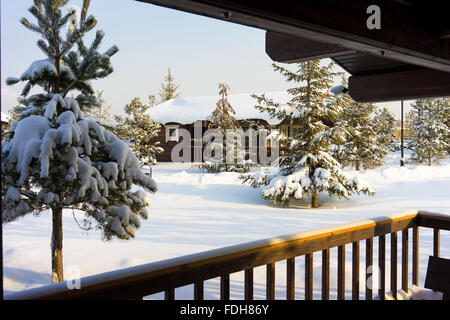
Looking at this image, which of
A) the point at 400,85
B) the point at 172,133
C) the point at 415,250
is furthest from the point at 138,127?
the point at 415,250

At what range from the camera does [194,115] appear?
20547 mm

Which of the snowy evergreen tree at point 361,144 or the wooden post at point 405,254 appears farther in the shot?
the snowy evergreen tree at point 361,144

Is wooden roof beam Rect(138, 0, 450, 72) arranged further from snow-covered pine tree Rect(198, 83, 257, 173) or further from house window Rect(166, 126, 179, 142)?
house window Rect(166, 126, 179, 142)

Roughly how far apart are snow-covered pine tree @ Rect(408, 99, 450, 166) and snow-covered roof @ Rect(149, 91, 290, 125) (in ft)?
28.8

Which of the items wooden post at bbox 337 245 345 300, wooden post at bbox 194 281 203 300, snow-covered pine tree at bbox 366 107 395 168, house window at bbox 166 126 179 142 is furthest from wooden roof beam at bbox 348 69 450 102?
house window at bbox 166 126 179 142

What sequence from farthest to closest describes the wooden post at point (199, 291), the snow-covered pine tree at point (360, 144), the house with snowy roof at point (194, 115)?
the house with snowy roof at point (194, 115) → the snow-covered pine tree at point (360, 144) → the wooden post at point (199, 291)

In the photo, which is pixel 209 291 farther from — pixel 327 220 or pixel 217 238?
pixel 327 220

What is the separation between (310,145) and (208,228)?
400 cm

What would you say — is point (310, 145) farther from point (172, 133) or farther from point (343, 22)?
point (172, 133)

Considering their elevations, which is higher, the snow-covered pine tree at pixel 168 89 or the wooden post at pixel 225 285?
the snow-covered pine tree at pixel 168 89

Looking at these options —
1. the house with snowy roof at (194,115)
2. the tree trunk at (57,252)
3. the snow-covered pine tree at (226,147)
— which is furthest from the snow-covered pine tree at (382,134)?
the tree trunk at (57,252)

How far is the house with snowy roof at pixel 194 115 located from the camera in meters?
20.1

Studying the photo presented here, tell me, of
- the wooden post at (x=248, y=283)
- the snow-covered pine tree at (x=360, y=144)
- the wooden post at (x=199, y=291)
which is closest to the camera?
the wooden post at (x=199, y=291)

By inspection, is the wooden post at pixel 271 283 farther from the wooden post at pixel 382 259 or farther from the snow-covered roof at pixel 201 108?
the snow-covered roof at pixel 201 108
